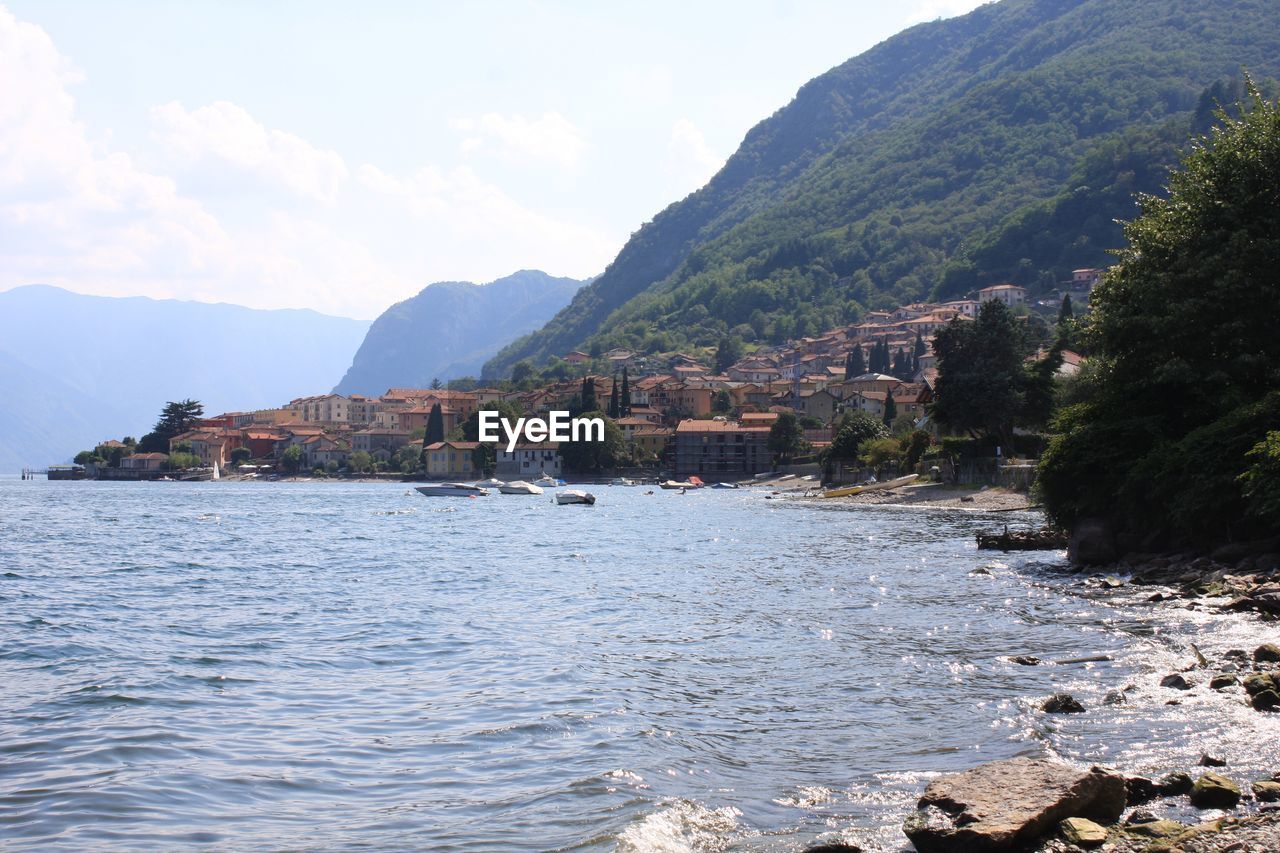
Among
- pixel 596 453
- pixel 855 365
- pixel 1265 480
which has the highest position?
pixel 855 365

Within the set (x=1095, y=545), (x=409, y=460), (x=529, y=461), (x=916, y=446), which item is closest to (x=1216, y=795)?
(x=1095, y=545)

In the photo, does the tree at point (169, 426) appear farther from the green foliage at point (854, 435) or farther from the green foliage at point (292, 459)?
the green foliage at point (854, 435)

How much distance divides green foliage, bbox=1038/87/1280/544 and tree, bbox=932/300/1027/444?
99.0ft

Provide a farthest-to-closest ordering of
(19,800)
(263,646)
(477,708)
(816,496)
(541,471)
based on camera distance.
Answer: (541,471) < (816,496) < (263,646) < (477,708) < (19,800)

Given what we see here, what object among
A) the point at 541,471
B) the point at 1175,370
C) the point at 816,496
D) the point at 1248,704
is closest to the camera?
the point at 1248,704

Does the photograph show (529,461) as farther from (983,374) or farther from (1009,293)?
(1009,293)

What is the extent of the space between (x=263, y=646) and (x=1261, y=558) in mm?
18884

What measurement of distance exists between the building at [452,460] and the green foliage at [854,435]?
2246 inches

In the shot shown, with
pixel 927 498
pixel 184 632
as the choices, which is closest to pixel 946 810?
pixel 184 632

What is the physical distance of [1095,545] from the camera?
27.5m

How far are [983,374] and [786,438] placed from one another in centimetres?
5665

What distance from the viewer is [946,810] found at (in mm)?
8594

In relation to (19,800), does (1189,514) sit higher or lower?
higher

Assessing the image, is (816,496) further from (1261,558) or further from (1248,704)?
(1248,704)
